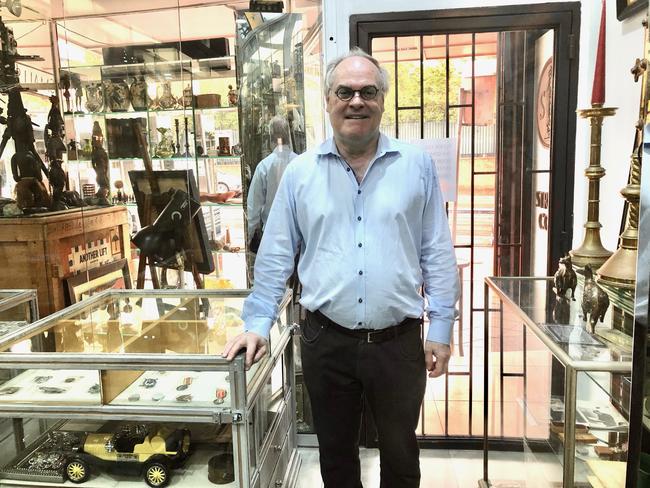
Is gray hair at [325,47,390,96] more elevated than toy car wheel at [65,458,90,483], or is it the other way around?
gray hair at [325,47,390,96]

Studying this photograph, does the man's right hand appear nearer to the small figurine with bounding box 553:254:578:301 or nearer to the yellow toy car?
the yellow toy car

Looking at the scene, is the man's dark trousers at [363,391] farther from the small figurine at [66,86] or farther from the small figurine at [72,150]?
the small figurine at [66,86]

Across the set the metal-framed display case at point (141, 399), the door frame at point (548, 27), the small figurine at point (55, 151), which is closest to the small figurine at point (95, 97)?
the small figurine at point (55, 151)

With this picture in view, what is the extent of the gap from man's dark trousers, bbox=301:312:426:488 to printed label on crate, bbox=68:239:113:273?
56.6 inches

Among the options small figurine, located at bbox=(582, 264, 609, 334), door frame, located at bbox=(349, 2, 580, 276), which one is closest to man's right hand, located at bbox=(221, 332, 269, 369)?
small figurine, located at bbox=(582, 264, 609, 334)

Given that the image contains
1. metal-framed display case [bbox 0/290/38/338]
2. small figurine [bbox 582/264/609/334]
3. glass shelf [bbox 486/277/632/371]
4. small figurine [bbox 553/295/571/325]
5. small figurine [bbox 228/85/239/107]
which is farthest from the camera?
small figurine [bbox 228/85/239/107]

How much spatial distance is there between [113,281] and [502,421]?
2.06 meters

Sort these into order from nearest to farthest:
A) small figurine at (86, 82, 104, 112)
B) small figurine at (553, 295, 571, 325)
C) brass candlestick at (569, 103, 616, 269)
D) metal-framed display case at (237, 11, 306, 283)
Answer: small figurine at (553, 295, 571, 325) → brass candlestick at (569, 103, 616, 269) → metal-framed display case at (237, 11, 306, 283) → small figurine at (86, 82, 104, 112)

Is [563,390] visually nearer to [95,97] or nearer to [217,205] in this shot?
[217,205]

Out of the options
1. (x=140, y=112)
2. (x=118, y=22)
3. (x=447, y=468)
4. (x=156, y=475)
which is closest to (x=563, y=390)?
(x=156, y=475)

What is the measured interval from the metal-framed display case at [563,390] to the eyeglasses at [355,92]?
77 cm

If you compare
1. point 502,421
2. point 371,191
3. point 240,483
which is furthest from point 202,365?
point 502,421

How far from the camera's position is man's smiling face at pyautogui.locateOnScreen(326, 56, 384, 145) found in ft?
4.99

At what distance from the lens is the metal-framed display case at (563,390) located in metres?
1.16
